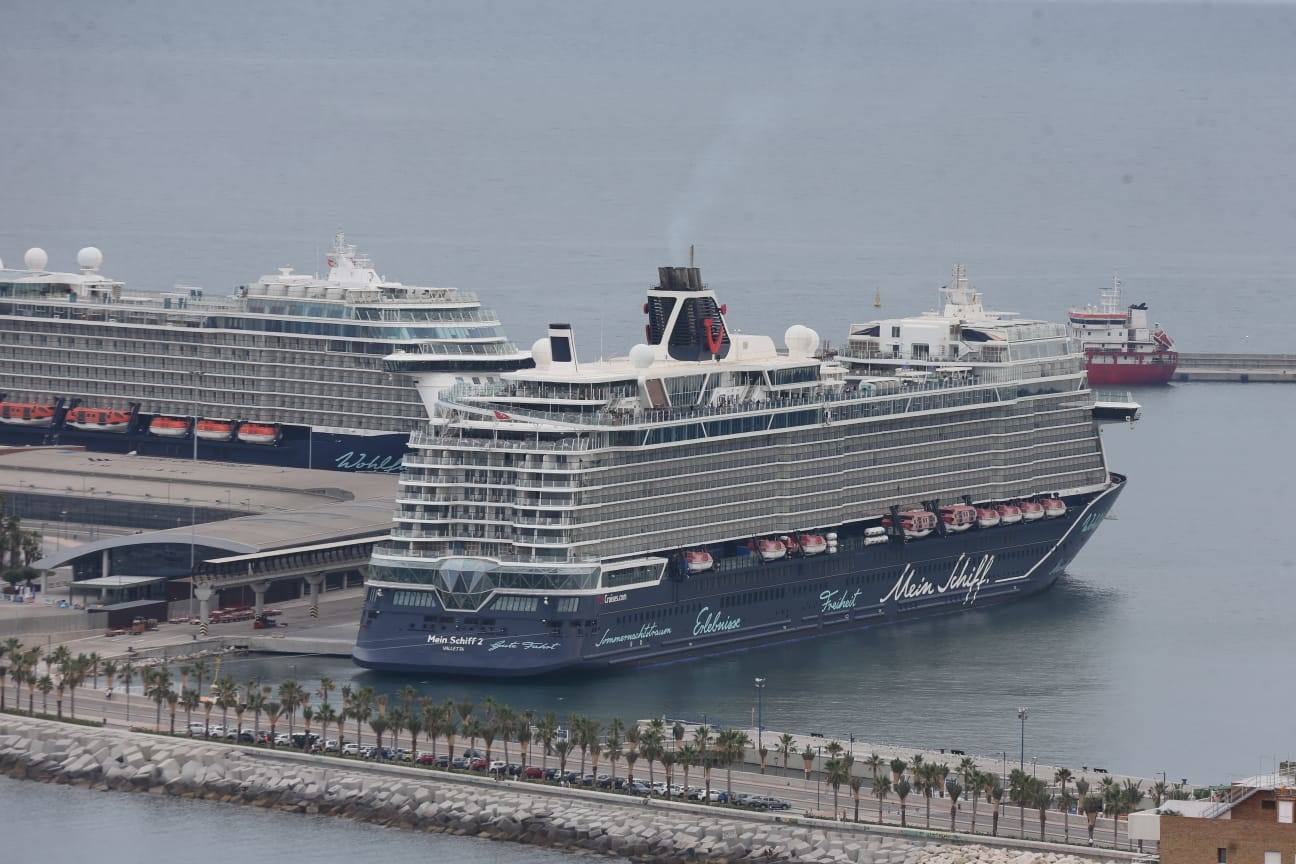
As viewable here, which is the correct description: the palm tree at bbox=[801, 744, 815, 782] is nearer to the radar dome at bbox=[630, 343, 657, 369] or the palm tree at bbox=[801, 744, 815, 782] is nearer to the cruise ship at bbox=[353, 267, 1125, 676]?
the cruise ship at bbox=[353, 267, 1125, 676]

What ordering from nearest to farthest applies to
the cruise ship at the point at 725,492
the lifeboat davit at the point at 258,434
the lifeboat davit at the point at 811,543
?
the cruise ship at the point at 725,492
the lifeboat davit at the point at 811,543
the lifeboat davit at the point at 258,434

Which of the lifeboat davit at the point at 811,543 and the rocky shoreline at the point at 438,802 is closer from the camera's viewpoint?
the rocky shoreline at the point at 438,802

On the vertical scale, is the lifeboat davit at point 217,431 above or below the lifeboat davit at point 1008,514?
above

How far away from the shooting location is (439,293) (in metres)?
128

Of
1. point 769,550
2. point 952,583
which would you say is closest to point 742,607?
point 769,550

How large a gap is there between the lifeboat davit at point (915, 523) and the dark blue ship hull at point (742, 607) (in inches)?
16.3

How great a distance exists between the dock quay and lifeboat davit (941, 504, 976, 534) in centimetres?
7872

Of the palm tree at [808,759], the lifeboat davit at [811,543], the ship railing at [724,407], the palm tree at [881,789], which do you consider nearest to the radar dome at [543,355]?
the ship railing at [724,407]

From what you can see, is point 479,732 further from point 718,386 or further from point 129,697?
point 718,386

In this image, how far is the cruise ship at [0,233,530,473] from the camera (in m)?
126

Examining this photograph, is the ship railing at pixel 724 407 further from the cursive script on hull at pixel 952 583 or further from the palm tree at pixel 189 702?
the palm tree at pixel 189 702

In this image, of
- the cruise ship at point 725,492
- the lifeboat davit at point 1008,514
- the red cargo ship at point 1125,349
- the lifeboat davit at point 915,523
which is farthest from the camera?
the red cargo ship at point 1125,349

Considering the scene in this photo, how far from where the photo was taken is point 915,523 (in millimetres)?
107500

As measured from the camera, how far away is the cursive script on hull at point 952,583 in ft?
352
